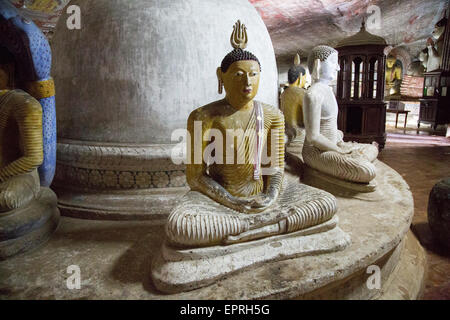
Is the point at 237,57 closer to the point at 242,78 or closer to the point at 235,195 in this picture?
the point at 242,78

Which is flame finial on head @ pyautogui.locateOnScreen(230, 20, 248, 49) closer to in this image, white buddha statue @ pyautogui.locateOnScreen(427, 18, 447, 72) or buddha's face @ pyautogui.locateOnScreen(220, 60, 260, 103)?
buddha's face @ pyautogui.locateOnScreen(220, 60, 260, 103)

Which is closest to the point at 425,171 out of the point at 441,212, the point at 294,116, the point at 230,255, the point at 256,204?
the point at 294,116

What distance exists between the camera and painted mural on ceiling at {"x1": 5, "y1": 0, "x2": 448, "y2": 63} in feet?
27.8

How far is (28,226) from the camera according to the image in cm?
204

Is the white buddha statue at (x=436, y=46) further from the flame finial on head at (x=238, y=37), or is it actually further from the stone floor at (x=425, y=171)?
the flame finial on head at (x=238, y=37)

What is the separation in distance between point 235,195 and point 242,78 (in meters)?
0.76

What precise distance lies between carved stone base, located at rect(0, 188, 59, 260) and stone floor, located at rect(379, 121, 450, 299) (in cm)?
251

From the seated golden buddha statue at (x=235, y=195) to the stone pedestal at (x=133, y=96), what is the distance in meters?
0.67

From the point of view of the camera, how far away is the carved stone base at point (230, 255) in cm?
162

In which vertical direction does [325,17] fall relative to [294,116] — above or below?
above

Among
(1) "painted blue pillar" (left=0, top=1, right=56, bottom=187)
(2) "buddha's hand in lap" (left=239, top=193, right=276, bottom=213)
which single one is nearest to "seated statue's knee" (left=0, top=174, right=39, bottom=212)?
(1) "painted blue pillar" (left=0, top=1, right=56, bottom=187)

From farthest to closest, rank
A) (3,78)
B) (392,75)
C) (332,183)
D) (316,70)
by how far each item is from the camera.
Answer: (392,75), (316,70), (332,183), (3,78)

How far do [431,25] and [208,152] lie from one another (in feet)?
50.1

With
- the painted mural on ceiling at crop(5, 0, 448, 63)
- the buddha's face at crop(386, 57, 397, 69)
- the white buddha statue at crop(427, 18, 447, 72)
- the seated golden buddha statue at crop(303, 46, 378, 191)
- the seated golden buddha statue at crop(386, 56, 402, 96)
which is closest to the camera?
the seated golden buddha statue at crop(303, 46, 378, 191)
